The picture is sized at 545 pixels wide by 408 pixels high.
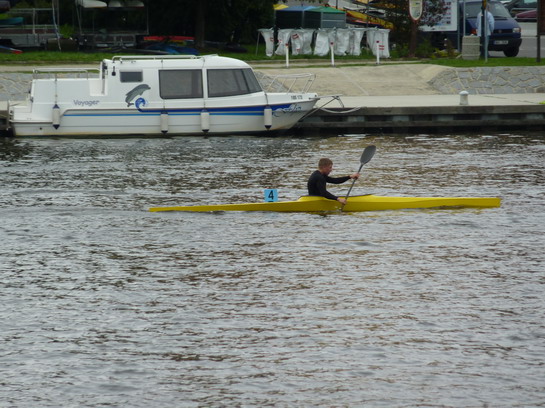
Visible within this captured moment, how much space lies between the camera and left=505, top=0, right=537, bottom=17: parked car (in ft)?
194

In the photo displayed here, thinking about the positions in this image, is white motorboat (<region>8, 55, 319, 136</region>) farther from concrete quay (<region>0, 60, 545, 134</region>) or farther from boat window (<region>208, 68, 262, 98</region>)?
concrete quay (<region>0, 60, 545, 134</region>)

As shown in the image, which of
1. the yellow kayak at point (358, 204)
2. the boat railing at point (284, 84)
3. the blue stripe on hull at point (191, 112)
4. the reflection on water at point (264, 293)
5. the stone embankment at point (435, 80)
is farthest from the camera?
the stone embankment at point (435, 80)

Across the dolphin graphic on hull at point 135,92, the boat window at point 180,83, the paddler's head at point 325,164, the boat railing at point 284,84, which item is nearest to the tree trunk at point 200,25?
the boat railing at point 284,84

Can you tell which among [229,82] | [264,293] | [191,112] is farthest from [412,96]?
[264,293]

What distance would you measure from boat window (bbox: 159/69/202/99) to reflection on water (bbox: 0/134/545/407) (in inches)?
229

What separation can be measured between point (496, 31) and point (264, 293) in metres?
30.7

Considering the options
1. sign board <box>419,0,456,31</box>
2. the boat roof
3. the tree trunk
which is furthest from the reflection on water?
sign board <box>419,0,456,31</box>

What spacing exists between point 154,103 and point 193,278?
15.8m

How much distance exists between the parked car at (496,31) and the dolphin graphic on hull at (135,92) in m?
17.0

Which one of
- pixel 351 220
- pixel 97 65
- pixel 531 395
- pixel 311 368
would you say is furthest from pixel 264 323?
pixel 97 65

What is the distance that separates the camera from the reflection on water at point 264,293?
11344mm

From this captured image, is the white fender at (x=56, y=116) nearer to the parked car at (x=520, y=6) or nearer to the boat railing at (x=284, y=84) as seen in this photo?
the boat railing at (x=284, y=84)

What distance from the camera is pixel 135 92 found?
30594 millimetres

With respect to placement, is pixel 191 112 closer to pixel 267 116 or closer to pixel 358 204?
pixel 267 116
